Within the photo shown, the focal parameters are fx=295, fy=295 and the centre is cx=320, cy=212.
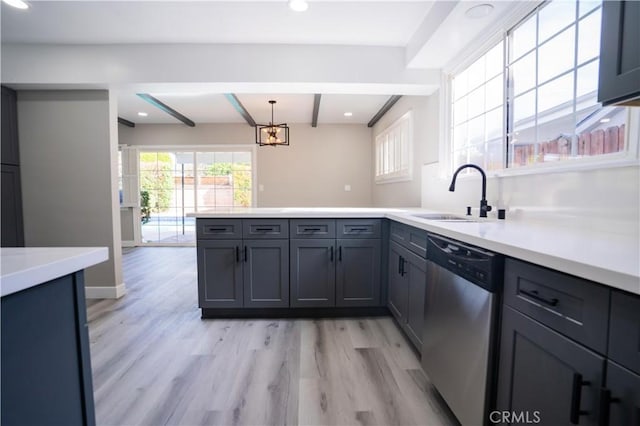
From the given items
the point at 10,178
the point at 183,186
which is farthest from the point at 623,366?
the point at 183,186

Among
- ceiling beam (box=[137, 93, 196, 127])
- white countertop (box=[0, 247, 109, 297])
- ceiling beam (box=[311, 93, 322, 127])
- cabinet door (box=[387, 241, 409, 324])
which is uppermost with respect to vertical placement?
ceiling beam (box=[311, 93, 322, 127])

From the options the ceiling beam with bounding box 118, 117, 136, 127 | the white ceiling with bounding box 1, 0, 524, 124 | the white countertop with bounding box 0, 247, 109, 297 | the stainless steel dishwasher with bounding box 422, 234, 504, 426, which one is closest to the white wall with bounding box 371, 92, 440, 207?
the white ceiling with bounding box 1, 0, 524, 124

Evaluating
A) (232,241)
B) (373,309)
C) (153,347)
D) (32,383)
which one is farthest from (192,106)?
(32,383)

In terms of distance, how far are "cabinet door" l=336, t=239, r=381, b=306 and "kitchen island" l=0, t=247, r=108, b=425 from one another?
1899 mm

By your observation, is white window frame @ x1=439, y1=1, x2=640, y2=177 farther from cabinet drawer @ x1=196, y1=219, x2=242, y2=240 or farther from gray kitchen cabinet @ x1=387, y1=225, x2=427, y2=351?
cabinet drawer @ x1=196, y1=219, x2=242, y2=240

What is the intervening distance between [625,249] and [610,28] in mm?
688

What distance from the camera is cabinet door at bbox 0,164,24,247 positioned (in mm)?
2861

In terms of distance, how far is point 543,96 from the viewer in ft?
5.53

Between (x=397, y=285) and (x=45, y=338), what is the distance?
207cm

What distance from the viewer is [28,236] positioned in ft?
10.1

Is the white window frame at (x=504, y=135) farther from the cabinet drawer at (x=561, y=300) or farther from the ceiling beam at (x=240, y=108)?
the ceiling beam at (x=240, y=108)

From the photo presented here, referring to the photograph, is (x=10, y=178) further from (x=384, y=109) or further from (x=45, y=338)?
(x=384, y=109)

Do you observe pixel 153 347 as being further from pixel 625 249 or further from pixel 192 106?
pixel 192 106

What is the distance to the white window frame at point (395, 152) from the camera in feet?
12.3
